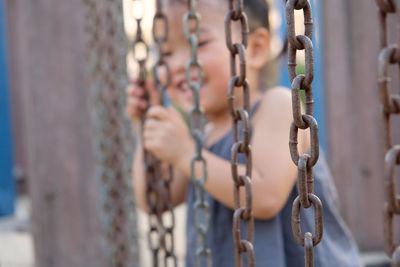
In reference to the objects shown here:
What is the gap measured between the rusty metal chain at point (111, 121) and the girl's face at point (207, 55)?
18cm

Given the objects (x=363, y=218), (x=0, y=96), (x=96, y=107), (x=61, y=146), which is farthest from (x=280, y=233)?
(x=0, y=96)

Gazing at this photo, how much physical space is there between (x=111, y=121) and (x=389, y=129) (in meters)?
1.20

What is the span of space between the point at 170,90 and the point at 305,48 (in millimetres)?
944

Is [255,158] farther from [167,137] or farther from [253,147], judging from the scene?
[167,137]

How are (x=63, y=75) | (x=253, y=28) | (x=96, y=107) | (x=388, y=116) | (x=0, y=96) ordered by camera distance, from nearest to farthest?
(x=388, y=116)
(x=253, y=28)
(x=96, y=107)
(x=63, y=75)
(x=0, y=96)

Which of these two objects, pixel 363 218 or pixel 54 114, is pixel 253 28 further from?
pixel 363 218

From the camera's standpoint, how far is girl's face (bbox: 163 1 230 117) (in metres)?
1.58

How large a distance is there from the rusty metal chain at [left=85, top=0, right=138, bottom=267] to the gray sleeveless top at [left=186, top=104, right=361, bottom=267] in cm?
26

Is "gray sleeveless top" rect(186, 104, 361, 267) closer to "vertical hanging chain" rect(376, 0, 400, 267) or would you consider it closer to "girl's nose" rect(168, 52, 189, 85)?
"girl's nose" rect(168, 52, 189, 85)

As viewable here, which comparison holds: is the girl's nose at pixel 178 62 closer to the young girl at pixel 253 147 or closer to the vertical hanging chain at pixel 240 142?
the young girl at pixel 253 147

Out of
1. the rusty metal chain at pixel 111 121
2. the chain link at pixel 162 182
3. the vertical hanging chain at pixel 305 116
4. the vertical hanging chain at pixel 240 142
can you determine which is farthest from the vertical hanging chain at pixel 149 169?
the vertical hanging chain at pixel 305 116

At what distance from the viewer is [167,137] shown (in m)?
1.46

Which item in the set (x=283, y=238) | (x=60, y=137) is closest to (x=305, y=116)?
(x=283, y=238)

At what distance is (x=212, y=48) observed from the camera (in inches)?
62.2
